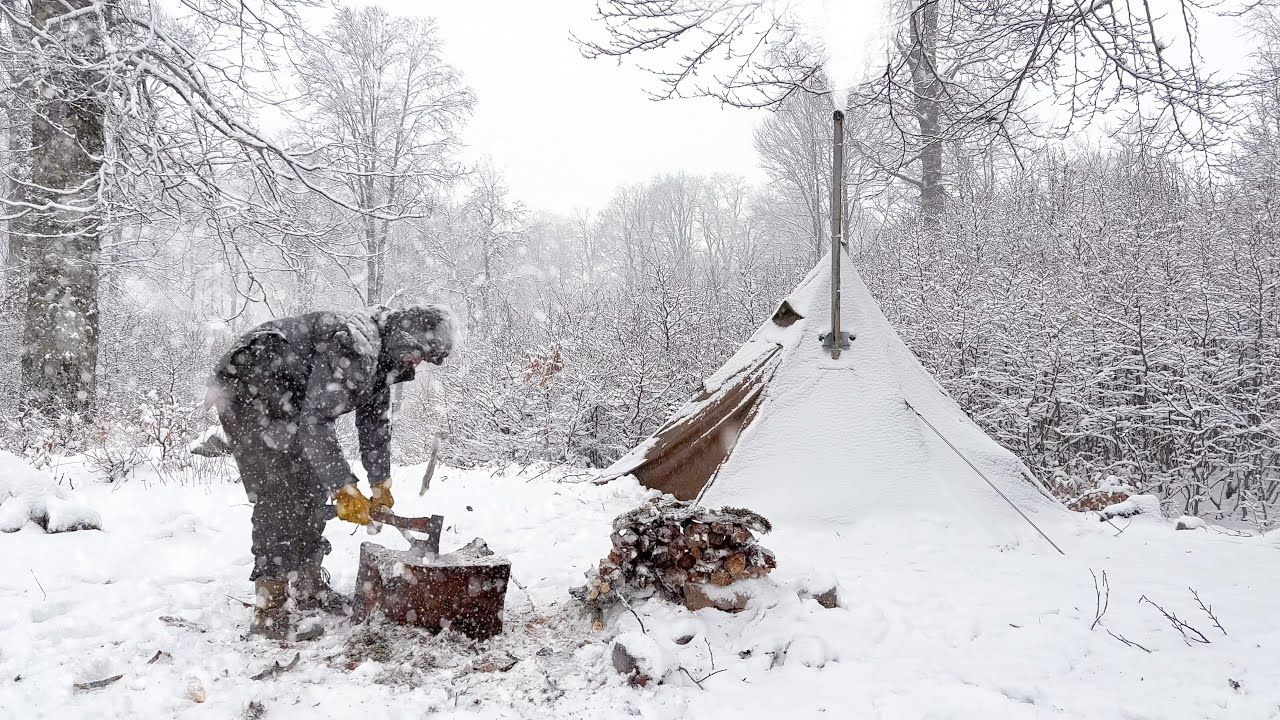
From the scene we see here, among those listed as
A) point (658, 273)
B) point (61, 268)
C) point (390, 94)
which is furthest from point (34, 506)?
point (390, 94)

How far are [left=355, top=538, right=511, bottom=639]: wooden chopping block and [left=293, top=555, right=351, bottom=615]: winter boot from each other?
0.46 feet

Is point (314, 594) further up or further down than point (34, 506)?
further down

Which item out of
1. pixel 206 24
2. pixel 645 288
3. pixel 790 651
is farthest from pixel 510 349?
pixel 790 651

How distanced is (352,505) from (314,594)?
0.62 meters

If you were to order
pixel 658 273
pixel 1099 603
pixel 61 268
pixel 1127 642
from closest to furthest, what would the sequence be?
pixel 1127 642 < pixel 1099 603 < pixel 61 268 < pixel 658 273

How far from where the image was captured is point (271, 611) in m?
2.52

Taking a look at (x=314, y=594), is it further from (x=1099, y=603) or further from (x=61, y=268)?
(x=61, y=268)

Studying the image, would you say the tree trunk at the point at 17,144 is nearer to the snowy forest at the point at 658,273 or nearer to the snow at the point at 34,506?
the snowy forest at the point at 658,273

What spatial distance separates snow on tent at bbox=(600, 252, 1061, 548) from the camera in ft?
12.9

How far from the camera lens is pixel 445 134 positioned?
16312mm

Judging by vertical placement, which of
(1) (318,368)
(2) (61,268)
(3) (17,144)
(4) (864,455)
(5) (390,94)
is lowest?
(4) (864,455)

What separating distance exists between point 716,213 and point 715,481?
91.1ft

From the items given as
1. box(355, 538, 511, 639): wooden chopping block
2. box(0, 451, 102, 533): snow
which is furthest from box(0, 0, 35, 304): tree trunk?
box(355, 538, 511, 639): wooden chopping block

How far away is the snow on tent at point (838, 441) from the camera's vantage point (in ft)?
12.9
